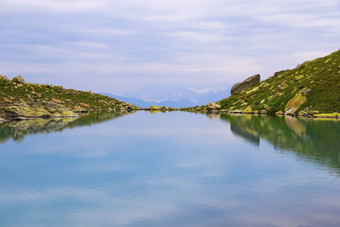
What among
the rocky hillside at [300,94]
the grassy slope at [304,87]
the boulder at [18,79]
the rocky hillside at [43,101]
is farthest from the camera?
the boulder at [18,79]

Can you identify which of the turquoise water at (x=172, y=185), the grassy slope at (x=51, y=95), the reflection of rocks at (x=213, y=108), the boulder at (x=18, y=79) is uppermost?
the boulder at (x=18, y=79)

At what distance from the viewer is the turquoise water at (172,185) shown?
17047 millimetres

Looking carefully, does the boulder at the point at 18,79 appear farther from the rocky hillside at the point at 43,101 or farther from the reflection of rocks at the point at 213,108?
the reflection of rocks at the point at 213,108

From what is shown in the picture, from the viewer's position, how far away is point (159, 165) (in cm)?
3183

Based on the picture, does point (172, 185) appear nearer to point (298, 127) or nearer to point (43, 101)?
point (298, 127)

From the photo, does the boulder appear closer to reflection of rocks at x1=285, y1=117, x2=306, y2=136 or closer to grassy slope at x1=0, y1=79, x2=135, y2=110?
grassy slope at x1=0, y1=79, x2=135, y2=110

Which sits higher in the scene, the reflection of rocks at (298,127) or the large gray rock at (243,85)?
the large gray rock at (243,85)

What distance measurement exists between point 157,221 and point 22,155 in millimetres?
26486

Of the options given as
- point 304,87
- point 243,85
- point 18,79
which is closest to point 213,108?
point 243,85

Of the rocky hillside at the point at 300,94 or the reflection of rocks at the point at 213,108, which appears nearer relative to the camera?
the rocky hillside at the point at 300,94

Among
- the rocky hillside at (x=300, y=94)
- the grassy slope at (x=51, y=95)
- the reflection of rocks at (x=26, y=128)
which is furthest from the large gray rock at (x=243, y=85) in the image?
the reflection of rocks at (x=26, y=128)

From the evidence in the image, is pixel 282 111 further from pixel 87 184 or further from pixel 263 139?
pixel 87 184

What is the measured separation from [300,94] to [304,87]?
6.62m

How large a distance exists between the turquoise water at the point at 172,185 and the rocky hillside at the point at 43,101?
61.8 meters
